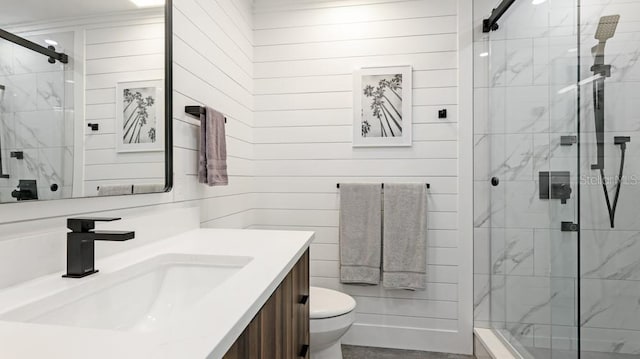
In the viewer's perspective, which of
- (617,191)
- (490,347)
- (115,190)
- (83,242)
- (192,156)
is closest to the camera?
(83,242)

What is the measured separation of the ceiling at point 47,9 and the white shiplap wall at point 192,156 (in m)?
0.17

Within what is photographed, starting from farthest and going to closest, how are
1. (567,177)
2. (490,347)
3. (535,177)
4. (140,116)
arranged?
(490,347) < (535,177) < (567,177) < (140,116)

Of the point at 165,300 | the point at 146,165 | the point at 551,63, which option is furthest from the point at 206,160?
the point at 551,63

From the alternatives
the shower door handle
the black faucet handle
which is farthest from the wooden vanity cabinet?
the shower door handle

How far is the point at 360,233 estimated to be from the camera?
239cm

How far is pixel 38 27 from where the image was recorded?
938 mm

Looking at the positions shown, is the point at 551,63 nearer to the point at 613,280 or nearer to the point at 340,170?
the point at 613,280

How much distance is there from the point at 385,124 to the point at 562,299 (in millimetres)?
1339

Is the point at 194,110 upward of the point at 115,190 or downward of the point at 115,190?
upward

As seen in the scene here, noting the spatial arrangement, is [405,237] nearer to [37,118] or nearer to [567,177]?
[567,177]

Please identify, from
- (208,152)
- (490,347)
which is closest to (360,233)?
(490,347)

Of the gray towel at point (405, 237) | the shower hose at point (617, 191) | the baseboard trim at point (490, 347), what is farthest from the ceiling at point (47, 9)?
the baseboard trim at point (490, 347)

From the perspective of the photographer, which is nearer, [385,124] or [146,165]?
[146,165]

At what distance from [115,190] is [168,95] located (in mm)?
473
